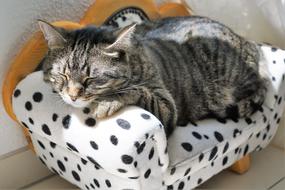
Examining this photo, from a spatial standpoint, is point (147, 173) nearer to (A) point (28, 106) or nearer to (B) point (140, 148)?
(B) point (140, 148)

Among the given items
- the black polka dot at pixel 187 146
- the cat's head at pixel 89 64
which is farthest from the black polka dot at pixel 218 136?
the cat's head at pixel 89 64

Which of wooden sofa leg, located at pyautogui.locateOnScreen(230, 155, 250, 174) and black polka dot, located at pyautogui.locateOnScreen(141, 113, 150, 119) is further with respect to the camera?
wooden sofa leg, located at pyautogui.locateOnScreen(230, 155, 250, 174)

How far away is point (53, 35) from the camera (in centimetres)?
109

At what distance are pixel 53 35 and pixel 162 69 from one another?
1.18 ft

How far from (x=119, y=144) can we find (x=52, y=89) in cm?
29

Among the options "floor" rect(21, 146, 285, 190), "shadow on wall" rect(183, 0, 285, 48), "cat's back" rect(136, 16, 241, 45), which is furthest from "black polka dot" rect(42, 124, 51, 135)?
"shadow on wall" rect(183, 0, 285, 48)

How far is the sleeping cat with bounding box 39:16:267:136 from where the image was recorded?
1.06 m

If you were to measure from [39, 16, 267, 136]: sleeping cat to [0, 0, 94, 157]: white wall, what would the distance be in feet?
0.61

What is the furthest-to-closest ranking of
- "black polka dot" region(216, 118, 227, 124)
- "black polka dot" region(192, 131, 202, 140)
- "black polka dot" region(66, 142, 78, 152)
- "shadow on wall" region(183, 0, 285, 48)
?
"shadow on wall" region(183, 0, 285, 48), "black polka dot" region(216, 118, 227, 124), "black polka dot" region(192, 131, 202, 140), "black polka dot" region(66, 142, 78, 152)

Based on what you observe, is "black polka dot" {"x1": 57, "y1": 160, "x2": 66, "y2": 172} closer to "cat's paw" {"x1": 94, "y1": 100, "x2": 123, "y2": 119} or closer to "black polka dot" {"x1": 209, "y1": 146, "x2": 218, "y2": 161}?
"cat's paw" {"x1": 94, "y1": 100, "x2": 123, "y2": 119}

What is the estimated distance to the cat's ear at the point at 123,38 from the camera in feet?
3.37

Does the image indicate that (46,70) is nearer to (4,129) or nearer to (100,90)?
(100,90)

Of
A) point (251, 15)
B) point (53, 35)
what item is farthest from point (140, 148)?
point (251, 15)

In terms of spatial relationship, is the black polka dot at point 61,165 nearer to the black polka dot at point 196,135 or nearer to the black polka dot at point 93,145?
the black polka dot at point 93,145
